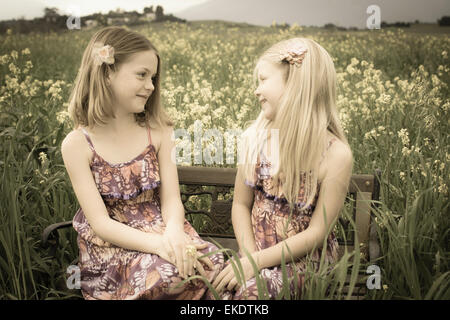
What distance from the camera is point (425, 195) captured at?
1.92 meters

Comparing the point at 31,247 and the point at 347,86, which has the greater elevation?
the point at 347,86

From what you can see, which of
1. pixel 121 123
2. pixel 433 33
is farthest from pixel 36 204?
pixel 433 33

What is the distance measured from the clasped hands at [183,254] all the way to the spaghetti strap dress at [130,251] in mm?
22

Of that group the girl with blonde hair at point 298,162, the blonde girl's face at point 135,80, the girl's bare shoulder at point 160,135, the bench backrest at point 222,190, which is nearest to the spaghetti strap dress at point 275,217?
the girl with blonde hair at point 298,162

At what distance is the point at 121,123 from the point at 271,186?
2.09 ft

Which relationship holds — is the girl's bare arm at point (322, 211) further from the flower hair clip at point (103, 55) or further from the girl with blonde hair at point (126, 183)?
the flower hair clip at point (103, 55)

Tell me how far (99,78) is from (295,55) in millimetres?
716

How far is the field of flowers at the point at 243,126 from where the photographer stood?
177cm

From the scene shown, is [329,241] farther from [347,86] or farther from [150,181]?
[347,86]

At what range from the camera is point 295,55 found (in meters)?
1.65

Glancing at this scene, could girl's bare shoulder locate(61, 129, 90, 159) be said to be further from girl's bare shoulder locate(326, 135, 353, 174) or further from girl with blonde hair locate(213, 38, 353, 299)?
girl's bare shoulder locate(326, 135, 353, 174)
